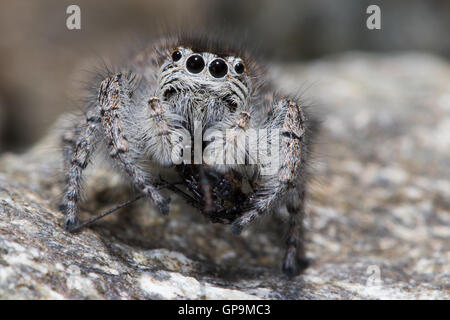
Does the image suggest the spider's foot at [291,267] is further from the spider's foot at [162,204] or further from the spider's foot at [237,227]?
the spider's foot at [162,204]


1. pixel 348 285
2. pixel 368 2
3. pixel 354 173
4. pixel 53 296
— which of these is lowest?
pixel 348 285

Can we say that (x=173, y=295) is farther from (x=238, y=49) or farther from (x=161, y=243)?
(x=238, y=49)

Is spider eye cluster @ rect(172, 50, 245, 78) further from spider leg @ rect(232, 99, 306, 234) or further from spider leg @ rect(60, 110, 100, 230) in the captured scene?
spider leg @ rect(60, 110, 100, 230)

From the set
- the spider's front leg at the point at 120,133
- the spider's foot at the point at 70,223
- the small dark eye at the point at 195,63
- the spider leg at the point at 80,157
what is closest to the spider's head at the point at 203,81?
the small dark eye at the point at 195,63

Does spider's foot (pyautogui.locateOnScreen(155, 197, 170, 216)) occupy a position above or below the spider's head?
below

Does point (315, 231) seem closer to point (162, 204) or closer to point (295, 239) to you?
point (295, 239)

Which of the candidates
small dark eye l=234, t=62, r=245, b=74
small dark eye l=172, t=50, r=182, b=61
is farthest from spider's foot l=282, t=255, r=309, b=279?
small dark eye l=172, t=50, r=182, b=61

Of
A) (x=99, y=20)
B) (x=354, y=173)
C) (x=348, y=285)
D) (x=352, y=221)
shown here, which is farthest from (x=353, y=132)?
(x=99, y=20)

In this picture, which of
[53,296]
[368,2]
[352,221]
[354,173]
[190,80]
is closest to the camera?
[53,296]
